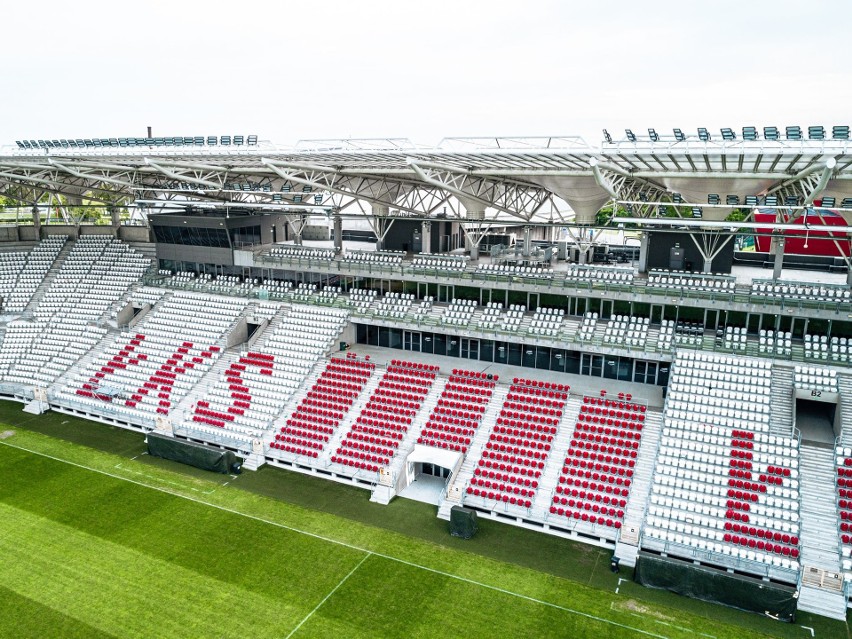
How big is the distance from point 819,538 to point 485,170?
22293mm

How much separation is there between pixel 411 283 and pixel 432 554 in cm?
2106

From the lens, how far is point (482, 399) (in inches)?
1235

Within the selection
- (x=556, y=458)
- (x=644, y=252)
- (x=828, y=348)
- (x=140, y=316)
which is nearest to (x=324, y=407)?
(x=556, y=458)

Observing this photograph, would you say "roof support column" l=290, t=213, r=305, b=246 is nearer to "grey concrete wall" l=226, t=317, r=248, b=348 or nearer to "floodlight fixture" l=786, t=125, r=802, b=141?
"grey concrete wall" l=226, t=317, r=248, b=348

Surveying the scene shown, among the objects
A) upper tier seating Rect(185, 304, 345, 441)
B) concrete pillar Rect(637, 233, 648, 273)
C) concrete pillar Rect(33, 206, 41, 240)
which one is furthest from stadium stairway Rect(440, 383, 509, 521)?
concrete pillar Rect(33, 206, 41, 240)

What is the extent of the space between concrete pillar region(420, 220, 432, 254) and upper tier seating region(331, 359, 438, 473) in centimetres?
1177

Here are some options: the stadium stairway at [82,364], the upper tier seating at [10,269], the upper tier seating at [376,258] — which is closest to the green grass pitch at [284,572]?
the stadium stairway at [82,364]

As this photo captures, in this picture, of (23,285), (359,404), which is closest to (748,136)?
(359,404)

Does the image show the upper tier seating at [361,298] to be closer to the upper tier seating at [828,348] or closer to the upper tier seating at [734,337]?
the upper tier seating at [734,337]

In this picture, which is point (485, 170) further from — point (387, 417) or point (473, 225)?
point (387, 417)

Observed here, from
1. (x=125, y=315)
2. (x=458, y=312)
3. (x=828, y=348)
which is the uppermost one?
(x=828, y=348)

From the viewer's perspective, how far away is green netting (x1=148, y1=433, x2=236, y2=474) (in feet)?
94.8

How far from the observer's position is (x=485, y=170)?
32.4 metres

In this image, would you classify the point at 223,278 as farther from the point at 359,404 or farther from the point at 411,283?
the point at 359,404
